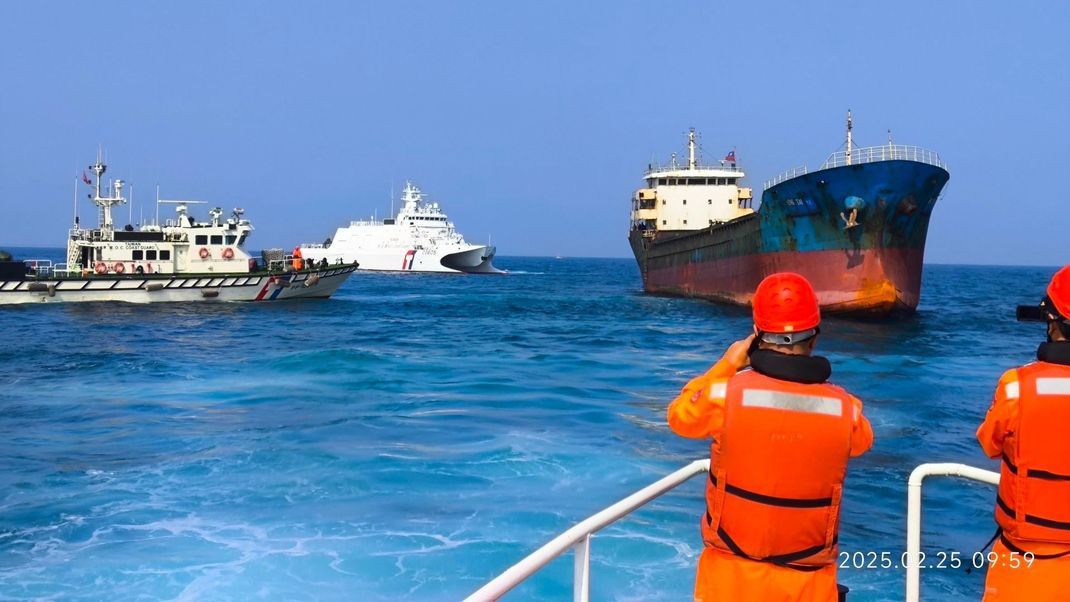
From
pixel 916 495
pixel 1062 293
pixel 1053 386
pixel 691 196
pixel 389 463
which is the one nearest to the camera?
pixel 1053 386

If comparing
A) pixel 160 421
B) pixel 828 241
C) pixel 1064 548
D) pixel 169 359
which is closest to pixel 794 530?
pixel 1064 548

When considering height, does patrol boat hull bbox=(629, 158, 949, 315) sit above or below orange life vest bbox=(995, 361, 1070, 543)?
above

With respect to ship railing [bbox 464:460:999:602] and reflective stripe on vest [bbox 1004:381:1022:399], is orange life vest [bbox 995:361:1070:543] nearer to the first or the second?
reflective stripe on vest [bbox 1004:381:1022:399]

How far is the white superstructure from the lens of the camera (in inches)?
1678

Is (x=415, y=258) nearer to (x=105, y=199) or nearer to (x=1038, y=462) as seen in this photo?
(x=105, y=199)

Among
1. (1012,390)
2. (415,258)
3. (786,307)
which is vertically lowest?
(1012,390)

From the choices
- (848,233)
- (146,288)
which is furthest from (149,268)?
(848,233)

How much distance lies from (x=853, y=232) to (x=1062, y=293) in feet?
77.7

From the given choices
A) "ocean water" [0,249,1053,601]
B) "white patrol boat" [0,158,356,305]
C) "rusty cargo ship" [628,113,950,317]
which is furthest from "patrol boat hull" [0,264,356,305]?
"rusty cargo ship" [628,113,950,317]

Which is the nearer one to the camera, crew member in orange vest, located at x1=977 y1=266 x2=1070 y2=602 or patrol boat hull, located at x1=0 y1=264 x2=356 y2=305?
crew member in orange vest, located at x1=977 y1=266 x2=1070 y2=602

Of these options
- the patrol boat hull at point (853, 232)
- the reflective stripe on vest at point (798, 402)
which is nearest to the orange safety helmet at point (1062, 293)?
the reflective stripe on vest at point (798, 402)

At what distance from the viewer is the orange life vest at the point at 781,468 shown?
2.64m

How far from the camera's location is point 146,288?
105 ft

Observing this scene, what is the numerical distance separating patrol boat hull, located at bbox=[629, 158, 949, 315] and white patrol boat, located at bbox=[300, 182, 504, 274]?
46.8m
